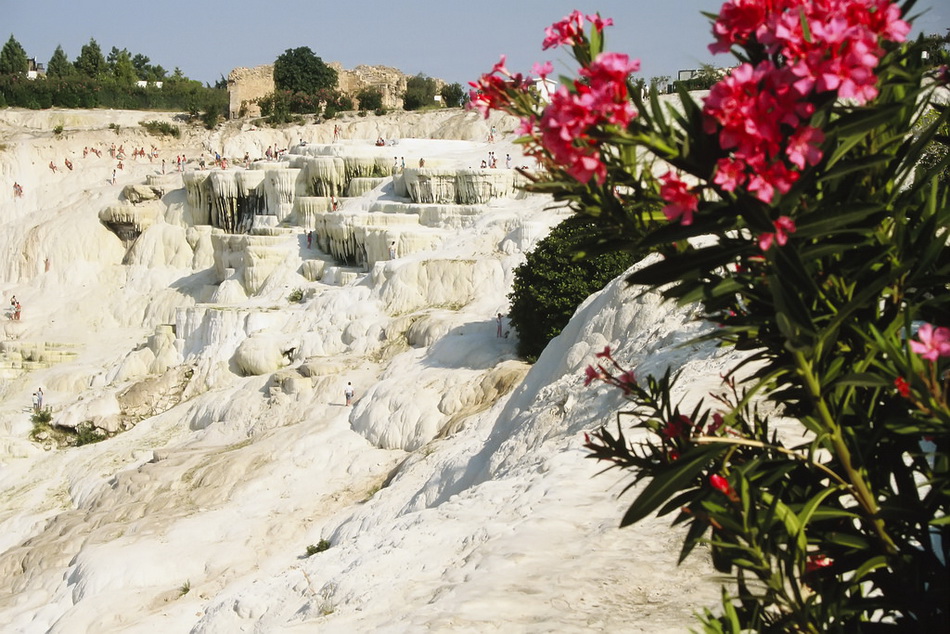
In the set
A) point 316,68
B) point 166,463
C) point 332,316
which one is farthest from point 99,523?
point 316,68

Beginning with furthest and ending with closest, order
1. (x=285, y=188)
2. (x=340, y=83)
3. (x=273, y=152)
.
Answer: (x=340, y=83)
(x=273, y=152)
(x=285, y=188)

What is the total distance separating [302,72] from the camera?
49.8m

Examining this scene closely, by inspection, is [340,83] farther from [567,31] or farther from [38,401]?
[567,31]

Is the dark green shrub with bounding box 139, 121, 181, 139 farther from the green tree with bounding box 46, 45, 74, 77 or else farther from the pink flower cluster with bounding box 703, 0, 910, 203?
the pink flower cluster with bounding box 703, 0, 910, 203

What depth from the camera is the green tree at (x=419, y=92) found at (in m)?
50.4

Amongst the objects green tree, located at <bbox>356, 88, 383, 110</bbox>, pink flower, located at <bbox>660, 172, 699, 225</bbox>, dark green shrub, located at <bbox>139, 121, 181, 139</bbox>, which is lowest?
pink flower, located at <bbox>660, 172, 699, 225</bbox>

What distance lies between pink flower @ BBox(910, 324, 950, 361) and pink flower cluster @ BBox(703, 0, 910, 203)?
45 cm

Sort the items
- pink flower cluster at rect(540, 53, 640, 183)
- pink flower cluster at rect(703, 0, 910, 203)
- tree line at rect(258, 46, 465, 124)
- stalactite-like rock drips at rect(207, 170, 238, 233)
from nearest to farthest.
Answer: pink flower cluster at rect(703, 0, 910, 203) < pink flower cluster at rect(540, 53, 640, 183) < stalactite-like rock drips at rect(207, 170, 238, 233) < tree line at rect(258, 46, 465, 124)

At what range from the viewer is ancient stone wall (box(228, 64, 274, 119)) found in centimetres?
4744

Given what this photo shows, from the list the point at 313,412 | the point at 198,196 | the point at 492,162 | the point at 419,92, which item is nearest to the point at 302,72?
the point at 419,92

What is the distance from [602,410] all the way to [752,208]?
25.7 feet

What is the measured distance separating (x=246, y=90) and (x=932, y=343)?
49.0m

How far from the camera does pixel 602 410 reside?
375 inches

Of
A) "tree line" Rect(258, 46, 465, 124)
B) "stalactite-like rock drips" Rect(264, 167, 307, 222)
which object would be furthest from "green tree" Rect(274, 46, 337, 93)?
"stalactite-like rock drips" Rect(264, 167, 307, 222)
